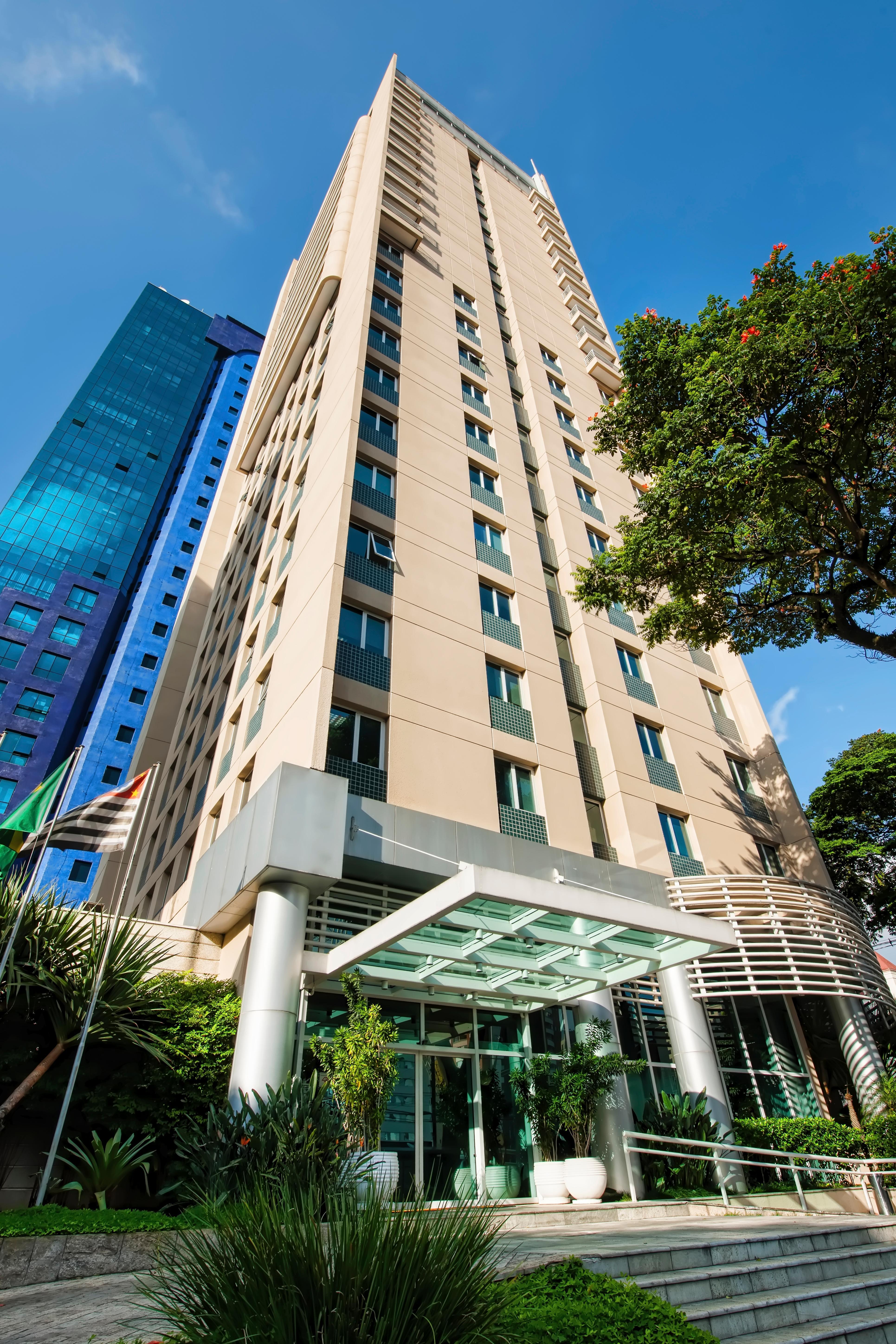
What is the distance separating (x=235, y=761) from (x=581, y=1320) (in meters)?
15.9

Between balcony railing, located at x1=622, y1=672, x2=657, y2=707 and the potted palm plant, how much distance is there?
39.6 ft

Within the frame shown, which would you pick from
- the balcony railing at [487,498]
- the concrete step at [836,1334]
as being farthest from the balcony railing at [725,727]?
the concrete step at [836,1334]

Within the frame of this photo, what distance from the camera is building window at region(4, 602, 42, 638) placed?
54062 millimetres

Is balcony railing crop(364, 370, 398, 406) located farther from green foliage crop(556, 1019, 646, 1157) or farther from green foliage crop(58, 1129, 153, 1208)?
green foliage crop(58, 1129, 153, 1208)

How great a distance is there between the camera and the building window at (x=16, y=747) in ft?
161

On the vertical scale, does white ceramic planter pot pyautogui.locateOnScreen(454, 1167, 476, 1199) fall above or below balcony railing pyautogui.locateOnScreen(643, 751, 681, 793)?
below

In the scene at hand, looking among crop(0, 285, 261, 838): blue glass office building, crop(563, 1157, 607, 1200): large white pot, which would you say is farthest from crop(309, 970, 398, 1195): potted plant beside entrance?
crop(0, 285, 261, 838): blue glass office building

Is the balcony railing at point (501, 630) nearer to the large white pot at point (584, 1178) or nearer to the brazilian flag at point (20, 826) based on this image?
the brazilian flag at point (20, 826)

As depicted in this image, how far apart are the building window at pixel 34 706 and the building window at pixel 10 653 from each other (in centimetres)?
251

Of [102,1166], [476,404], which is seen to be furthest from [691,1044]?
[476,404]

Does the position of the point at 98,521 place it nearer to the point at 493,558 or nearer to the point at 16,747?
the point at 16,747


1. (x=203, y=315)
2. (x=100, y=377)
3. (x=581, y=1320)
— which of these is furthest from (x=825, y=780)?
(x=203, y=315)

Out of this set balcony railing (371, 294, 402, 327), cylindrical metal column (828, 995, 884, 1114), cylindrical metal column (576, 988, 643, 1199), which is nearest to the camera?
cylindrical metal column (576, 988, 643, 1199)

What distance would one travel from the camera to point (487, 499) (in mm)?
22922
